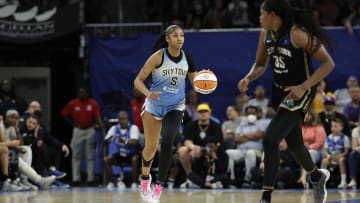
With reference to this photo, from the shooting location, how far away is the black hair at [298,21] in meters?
8.03

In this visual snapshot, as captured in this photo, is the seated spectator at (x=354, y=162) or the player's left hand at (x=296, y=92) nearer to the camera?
the player's left hand at (x=296, y=92)

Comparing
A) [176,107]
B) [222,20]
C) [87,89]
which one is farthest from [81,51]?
[176,107]

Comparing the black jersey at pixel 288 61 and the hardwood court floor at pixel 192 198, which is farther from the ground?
the black jersey at pixel 288 61

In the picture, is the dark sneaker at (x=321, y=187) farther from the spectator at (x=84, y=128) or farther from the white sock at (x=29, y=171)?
the spectator at (x=84, y=128)

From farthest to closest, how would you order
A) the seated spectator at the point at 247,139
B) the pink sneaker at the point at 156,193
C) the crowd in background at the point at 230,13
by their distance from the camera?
the crowd in background at the point at 230,13 → the seated spectator at the point at 247,139 → the pink sneaker at the point at 156,193

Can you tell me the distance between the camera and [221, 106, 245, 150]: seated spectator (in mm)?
16078

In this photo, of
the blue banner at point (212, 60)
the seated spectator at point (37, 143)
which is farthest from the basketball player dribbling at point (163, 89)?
the blue banner at point (212, 60)

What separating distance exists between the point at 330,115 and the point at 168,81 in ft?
20.0

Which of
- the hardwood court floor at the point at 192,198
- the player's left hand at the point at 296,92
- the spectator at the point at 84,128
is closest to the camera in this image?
the player's left hand at the point at 296,92

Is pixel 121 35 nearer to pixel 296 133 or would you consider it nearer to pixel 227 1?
pixel 227 1

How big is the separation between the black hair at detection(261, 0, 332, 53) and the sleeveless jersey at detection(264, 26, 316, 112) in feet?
0.33

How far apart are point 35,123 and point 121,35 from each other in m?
2.97

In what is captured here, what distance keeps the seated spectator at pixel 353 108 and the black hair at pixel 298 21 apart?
24.7 ft

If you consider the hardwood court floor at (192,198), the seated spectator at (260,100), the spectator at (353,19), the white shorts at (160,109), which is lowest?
the hardwood court floor at (192,198)
